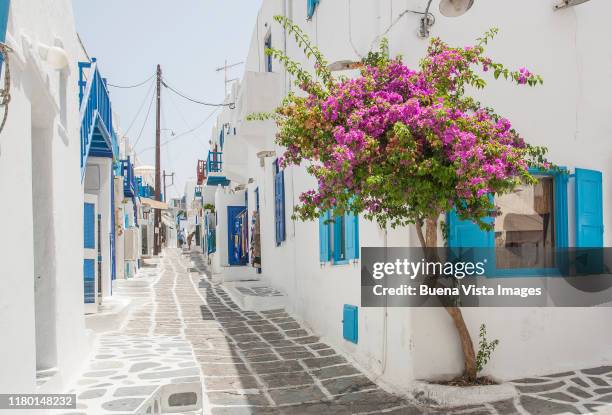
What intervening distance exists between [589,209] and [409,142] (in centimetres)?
313

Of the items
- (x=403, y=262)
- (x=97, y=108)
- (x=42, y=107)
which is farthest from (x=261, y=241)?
(x=42, y=107)

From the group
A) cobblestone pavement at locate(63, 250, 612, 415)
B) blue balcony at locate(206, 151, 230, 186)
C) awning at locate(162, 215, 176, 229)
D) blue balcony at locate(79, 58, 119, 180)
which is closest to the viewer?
cobblestone pavement at locate(63, 250, 612, 415)

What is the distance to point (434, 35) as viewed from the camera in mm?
6352

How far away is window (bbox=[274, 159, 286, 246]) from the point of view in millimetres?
12195

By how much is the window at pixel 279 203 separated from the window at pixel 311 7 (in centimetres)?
317

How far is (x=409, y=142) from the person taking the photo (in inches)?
194

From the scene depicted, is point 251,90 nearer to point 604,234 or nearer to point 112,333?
point 112,333

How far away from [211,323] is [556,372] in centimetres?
637

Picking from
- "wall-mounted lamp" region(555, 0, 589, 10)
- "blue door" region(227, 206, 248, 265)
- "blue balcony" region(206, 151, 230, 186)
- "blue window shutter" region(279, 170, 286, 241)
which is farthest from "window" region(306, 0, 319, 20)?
"blue balcony" region(206, 151, 230, 186)

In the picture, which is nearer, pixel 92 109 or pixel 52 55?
pixel 52 55

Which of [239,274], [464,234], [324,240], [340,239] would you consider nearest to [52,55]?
[464,234]

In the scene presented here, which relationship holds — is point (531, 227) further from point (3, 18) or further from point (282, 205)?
point (282, 205)

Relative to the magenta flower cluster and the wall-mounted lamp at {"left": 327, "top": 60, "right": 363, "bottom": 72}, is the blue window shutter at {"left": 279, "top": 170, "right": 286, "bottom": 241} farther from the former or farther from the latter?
the magenta flower cluster

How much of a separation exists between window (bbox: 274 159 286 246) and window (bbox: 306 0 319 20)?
317 cm
